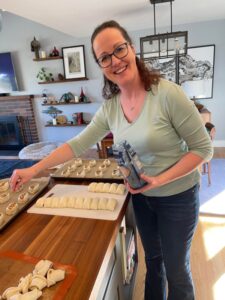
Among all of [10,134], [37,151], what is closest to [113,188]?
[37,151]

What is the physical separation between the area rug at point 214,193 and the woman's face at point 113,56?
1.80m

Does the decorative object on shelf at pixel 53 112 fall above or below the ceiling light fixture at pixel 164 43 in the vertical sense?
below

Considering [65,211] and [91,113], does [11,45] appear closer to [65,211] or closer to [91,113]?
[91,113]

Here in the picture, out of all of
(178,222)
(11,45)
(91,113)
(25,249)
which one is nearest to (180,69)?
(91,113)

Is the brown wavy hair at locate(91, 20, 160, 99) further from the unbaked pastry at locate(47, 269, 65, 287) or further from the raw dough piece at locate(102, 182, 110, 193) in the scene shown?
the unbaked pastry at locate(47, 269, 65, 287)

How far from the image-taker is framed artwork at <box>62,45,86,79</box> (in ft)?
13.0

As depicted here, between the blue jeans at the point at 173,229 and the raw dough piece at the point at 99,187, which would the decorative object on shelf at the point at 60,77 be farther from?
the blue jeans at the point at 173,229

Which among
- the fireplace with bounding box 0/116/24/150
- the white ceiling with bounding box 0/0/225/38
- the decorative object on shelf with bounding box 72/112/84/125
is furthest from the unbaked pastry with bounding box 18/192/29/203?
the fireplace with bounding box 0/116/24/150

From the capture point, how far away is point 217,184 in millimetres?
2676

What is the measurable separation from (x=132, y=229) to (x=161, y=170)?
0.64 meters

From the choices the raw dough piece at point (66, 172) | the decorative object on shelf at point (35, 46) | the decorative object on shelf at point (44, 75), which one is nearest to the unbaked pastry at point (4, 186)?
the raw dough piece at point (66, 172)

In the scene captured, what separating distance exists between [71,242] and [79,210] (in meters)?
0.18

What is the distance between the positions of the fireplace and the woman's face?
411cm

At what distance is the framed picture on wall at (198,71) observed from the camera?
11.7ft
